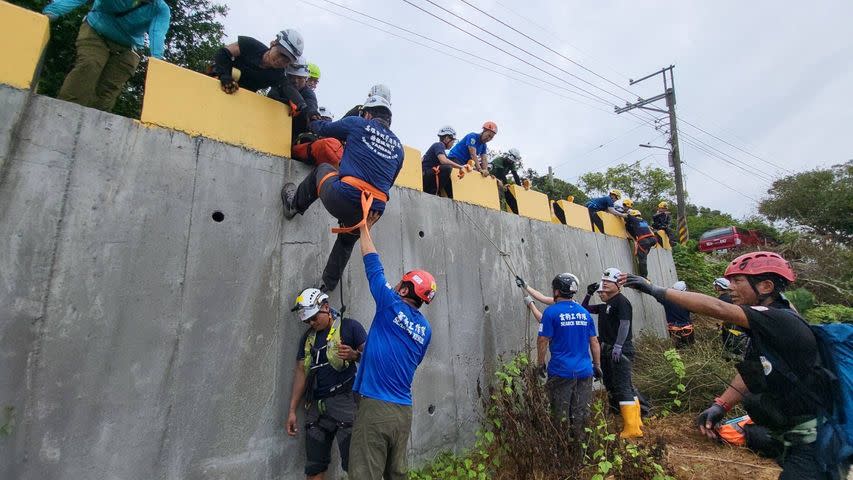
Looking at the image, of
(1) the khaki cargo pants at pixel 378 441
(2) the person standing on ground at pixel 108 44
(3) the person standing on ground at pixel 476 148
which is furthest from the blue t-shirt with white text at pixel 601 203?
(2) the person standing on ground at pixel 108 44

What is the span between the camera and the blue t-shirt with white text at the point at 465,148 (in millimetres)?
6957

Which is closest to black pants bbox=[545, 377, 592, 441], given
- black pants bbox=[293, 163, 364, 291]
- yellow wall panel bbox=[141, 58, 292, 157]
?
black pants bbox=[293, 163, 364, 291]

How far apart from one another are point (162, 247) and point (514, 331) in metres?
4.58

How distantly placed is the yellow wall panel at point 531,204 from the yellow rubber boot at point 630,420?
326 centimetres

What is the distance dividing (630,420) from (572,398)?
54.1 inches

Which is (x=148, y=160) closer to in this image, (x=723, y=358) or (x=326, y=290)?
(x=326, y=290)

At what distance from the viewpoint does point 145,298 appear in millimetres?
2971

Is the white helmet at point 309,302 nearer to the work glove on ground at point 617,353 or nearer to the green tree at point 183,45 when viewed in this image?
the work glove on ground at point 617,353

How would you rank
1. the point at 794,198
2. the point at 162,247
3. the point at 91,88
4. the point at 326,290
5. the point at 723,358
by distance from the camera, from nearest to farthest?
1. the point at 162,247
2. the point at 91,88
3. the point at 326,290
4. the point at 723,358
5. the point at 794,198

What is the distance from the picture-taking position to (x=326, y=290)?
399cm

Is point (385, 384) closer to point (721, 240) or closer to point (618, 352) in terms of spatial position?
point (618, 352)

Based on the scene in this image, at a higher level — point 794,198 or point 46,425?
point 794,198

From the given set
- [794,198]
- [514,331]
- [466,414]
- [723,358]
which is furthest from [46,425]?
[794,198]

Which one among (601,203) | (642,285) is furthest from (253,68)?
(601,203)
